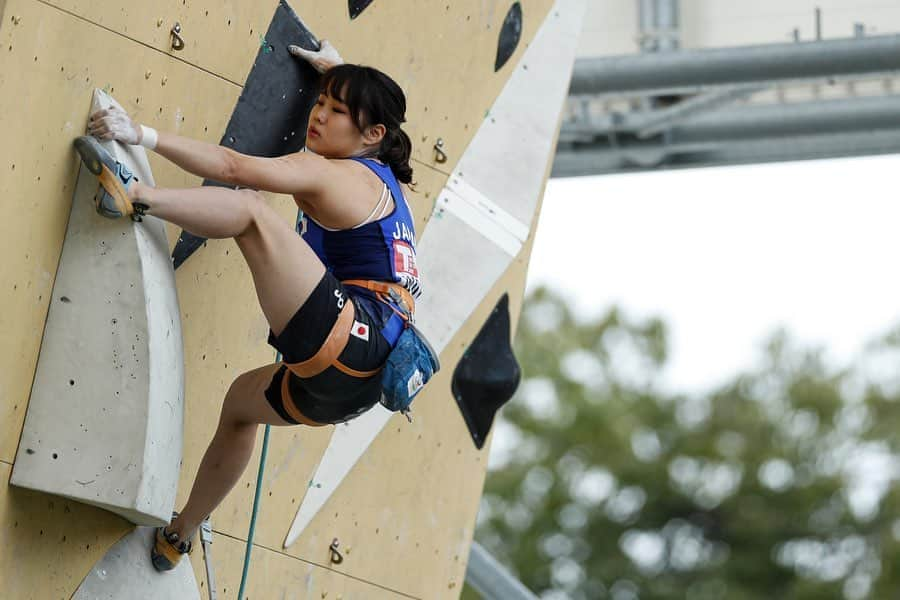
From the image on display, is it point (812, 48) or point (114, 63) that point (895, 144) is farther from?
point (114, 63)

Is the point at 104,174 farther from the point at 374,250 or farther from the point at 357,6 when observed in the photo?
the point at 357,6

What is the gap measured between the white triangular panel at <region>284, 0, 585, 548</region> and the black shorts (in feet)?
3.17

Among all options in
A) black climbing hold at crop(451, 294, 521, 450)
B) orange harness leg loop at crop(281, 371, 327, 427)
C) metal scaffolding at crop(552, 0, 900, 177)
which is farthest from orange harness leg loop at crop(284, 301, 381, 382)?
metal scaffolding at crop(552, 0, 900, 177)

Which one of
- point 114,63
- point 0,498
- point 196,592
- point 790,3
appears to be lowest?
point 196,592

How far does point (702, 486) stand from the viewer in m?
21.1

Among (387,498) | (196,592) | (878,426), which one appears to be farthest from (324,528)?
(878,426)

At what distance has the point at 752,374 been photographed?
878 inches

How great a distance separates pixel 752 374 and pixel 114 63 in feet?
64.7

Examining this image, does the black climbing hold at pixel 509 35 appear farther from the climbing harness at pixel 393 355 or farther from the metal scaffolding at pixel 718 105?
the metal scaffolding at pixel 718 105

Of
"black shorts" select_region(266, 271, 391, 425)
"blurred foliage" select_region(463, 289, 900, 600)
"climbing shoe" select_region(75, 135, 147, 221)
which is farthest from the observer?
"blurred foliage" select_region(463, 289, 900, 600)

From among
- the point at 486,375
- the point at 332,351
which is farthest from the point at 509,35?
the point at 332,351

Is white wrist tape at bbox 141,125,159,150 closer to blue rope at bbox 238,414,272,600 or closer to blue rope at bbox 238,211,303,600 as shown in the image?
blue rope at bbox 238,211,303,600

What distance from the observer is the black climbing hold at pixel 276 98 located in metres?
3.88

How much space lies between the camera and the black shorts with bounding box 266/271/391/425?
3373 millimetres
